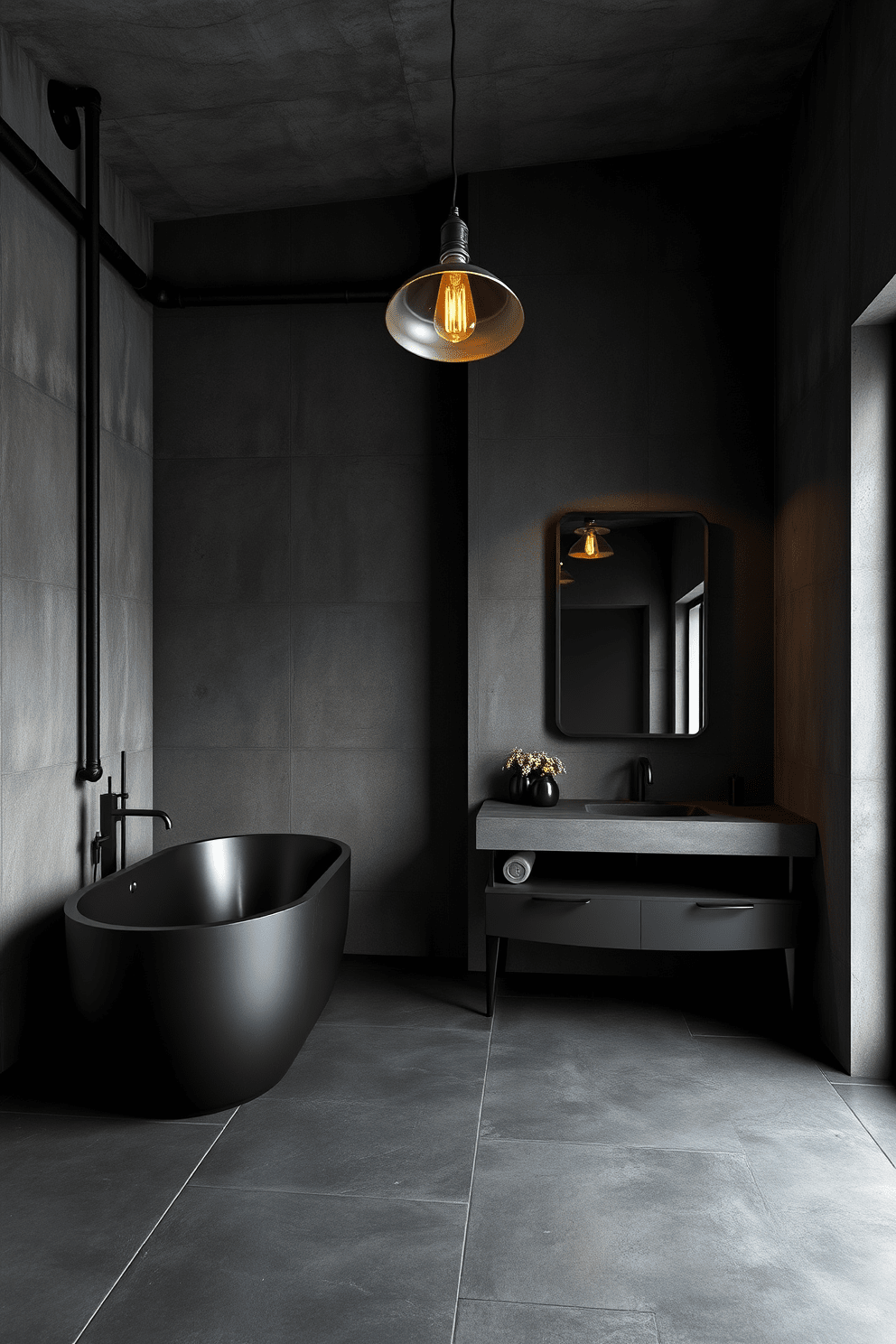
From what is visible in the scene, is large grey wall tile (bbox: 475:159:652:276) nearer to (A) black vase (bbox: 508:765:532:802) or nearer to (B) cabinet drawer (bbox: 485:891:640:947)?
(A) black vase (bbox: 508:765:532:802)

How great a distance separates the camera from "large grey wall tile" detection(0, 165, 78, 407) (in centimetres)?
315

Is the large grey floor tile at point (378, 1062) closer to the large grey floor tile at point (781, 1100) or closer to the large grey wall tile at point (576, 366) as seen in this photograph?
the large grey floor tile at point (781, 1100)

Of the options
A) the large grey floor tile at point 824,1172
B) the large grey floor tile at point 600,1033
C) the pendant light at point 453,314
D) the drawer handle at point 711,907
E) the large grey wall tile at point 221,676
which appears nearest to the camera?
the large grey floor tile at point 824,1172

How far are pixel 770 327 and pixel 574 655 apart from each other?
1618 millimetres


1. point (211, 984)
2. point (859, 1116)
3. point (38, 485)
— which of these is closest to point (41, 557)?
point (38, 485)

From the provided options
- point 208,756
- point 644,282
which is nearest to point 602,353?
point 644,282

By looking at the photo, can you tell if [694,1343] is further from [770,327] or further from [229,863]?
[770,327]

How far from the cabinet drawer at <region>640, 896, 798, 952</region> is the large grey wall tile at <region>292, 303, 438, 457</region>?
2287mm

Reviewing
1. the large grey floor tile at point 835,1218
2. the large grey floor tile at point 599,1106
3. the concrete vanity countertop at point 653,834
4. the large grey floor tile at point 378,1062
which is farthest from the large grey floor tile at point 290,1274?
the concrete vanity countertop at point 653,834

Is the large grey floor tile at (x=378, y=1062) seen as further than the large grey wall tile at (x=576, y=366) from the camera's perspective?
No

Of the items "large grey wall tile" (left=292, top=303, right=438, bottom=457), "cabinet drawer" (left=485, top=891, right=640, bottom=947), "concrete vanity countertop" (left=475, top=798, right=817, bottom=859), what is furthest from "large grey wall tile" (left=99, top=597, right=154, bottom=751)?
"cabinet drawer" (left=485, top=891, right=640, bottom=947)

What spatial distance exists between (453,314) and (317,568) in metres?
1.99

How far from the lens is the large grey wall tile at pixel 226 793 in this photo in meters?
4.40

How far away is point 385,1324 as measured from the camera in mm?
1885
